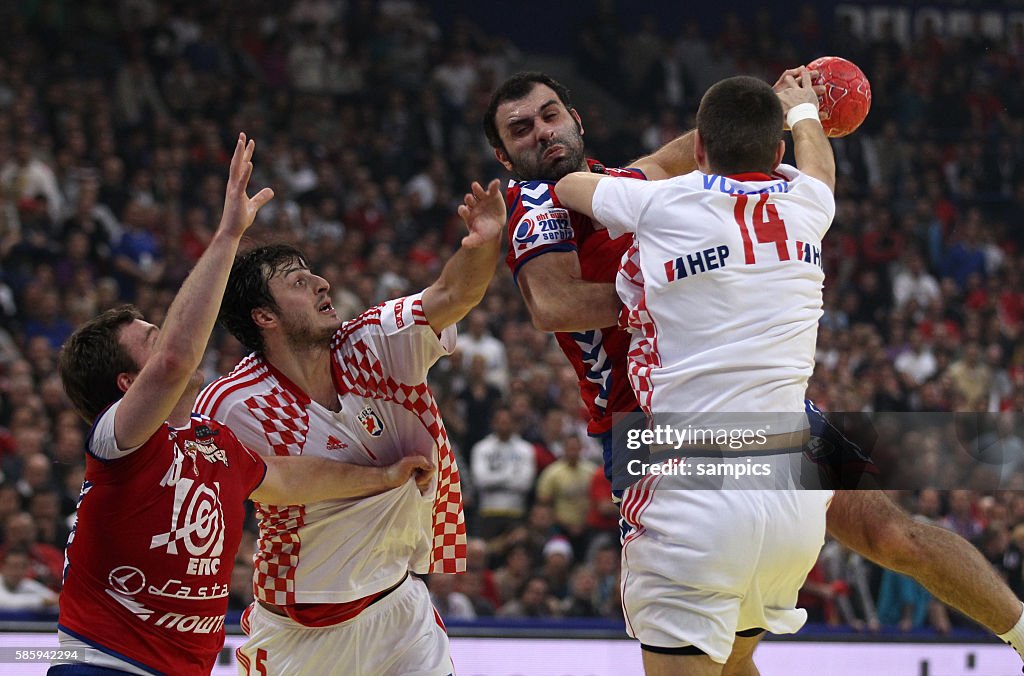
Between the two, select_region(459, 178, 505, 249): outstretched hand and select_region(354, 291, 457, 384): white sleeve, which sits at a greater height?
select_region(459, 178, 505, 249): outstretched hand

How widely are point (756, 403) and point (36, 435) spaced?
8.15m

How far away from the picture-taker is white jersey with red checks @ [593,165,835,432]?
3.94m

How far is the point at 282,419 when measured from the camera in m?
5.16

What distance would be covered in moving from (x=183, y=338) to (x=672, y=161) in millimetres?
2181

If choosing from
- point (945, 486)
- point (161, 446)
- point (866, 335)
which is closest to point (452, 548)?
point (161, 446)

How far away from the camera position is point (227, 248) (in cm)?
404

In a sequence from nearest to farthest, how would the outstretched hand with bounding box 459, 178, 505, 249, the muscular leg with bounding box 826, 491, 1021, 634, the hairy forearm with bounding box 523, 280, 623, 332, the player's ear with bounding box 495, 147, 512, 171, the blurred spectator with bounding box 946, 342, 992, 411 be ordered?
the hairy forearm with bounding box 523, 280, 623, 332, the muscular leg with bounding box 826, 491, 1021, 634, the outstretched hand with bounding box 459, 178, 505, 249, the player's ear with bounding box 495, 147, 512, 171, the blurred spectator with bounding box 946, 342, 992, 411

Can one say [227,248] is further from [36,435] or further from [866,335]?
[866,335]

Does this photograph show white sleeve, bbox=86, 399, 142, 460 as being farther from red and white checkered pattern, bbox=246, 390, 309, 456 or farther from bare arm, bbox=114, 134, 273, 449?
red and white checkered pattern, bbox=246, 390, 309, 456

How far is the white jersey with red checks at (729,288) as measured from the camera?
12.9ft

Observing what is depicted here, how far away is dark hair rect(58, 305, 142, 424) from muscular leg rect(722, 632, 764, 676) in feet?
7.35

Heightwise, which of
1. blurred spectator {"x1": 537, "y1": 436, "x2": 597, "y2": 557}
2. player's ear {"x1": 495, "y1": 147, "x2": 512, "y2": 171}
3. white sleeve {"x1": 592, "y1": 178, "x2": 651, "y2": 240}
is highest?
player's ear {"x1": 495, "y1": 147, "x2": 512, "y2": 171}

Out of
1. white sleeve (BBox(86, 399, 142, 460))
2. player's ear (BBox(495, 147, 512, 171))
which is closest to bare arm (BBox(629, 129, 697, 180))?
player's ear (BBox(495, 147, 512, 171))

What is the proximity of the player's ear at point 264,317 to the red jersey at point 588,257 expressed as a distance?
Result: 1071mm
